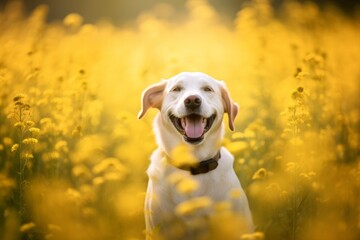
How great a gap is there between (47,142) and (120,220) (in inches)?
67.2

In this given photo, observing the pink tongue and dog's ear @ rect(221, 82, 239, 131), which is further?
dog's ear @ rect(221, 82, 239, 131)

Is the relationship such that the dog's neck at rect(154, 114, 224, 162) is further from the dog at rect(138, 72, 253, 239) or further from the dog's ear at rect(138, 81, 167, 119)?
the dog's ear at rect(138, 81, 167, 119)

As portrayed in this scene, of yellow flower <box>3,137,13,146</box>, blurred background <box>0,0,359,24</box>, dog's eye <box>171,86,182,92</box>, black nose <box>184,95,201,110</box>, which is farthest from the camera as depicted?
blurred background <box>0,0,359,24</box>

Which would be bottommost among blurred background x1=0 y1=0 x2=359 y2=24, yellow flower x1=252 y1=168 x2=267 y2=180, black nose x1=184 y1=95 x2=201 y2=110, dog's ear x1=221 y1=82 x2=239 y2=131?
yellow flower x1=252 y1=168 x2=267 y2=180

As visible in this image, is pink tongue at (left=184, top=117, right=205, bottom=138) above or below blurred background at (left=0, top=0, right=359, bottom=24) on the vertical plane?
below

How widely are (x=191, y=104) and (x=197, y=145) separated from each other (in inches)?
16.9

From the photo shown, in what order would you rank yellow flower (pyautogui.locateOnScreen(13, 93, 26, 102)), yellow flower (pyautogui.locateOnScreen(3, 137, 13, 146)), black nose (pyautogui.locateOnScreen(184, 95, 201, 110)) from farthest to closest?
1. yellow flower (pyautogui.locateOnScreen(3, 137, 13, 146))
2. yellow flower (pyautogui.locateOnScreen(13, 93, 26, 102))
3. black nose (pyautogui.locateOnScreen(184, 95, 201, 110))

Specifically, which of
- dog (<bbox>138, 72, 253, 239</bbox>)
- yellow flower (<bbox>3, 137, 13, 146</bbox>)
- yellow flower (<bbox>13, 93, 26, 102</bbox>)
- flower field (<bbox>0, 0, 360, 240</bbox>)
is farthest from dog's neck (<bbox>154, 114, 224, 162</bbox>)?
yellow flower (<bbox>3, 137, 13, 146</bbox>)

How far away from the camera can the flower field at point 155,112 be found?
13.9 feet

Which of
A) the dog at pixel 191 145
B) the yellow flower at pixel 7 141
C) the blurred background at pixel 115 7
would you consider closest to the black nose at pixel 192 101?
the dog at pixel 191 145

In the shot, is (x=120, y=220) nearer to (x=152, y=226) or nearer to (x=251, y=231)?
Result: (x=152, y=226)

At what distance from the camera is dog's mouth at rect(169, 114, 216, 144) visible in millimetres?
4426

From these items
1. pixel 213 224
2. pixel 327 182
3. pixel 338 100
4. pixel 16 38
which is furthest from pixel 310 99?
pixel 16 38

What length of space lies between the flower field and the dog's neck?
0.24 meters
